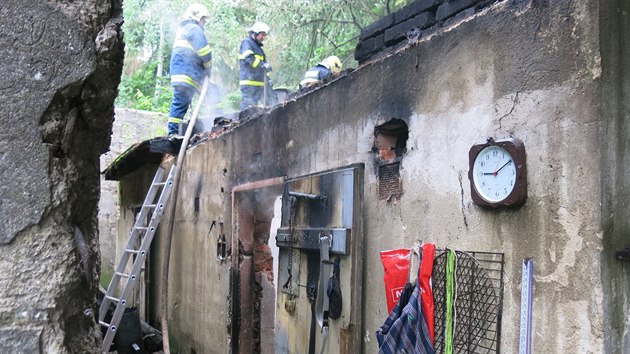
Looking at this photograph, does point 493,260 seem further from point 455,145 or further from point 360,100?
point 360,100

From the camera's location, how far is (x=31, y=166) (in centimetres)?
126

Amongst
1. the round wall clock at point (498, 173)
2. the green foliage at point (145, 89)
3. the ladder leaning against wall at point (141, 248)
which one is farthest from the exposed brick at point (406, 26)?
the green foliage at point (145, 89)

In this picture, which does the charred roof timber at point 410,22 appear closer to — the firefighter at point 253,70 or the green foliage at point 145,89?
the firefighter at point 253,70

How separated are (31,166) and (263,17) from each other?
8850mm

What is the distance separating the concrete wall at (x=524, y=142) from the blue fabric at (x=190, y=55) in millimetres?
4159

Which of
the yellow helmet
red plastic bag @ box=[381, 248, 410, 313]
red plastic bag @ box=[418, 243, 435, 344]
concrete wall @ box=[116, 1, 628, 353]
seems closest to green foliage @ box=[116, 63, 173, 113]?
the yellow helmet

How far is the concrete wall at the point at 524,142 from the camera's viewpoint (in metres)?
2.29

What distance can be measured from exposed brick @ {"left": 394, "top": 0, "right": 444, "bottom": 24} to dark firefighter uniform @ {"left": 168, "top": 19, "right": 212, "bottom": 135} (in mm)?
4930

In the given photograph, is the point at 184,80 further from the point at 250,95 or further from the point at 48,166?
the point at 48,166

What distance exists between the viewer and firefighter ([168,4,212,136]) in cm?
816

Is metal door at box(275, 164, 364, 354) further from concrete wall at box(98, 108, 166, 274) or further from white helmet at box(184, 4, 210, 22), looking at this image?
concrete wall at box(98, 108, 166, 274)

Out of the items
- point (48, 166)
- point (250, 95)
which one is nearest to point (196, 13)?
point (250, 95)

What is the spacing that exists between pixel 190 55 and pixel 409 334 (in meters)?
6.25

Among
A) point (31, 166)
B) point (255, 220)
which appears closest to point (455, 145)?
point (31, 166)
